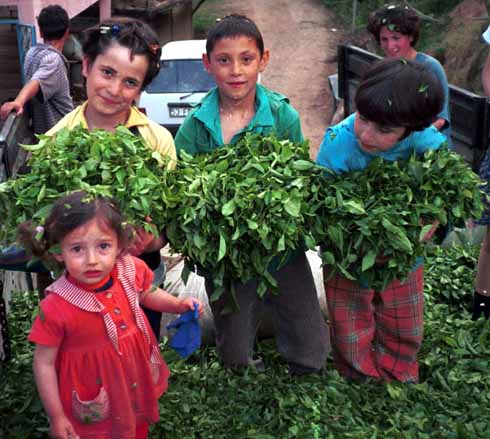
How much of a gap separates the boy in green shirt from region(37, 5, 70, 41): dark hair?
2.92 metres

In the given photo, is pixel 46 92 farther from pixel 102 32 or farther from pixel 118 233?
pixel 118 233

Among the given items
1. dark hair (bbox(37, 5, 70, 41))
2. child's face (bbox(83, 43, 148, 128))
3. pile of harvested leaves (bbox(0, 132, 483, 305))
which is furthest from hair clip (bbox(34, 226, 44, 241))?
dark hair (bbox(37, 5, 70, 41))

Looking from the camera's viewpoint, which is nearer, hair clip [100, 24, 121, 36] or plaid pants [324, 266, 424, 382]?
hair clip [100, 24, 121, 36]

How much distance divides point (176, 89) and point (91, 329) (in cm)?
948

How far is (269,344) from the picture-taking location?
437cm

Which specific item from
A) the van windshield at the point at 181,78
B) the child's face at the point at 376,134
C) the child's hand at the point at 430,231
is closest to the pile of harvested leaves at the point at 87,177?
the child's face at the point at 376,134

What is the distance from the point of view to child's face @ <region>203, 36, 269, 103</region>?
3.39m

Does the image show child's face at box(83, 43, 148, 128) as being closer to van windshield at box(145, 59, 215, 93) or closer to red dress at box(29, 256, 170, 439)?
red dress at box(29, 256, 170, 439)

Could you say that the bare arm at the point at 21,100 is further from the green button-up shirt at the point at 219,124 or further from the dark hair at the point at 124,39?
the green button-up shirt at the point at 219,124

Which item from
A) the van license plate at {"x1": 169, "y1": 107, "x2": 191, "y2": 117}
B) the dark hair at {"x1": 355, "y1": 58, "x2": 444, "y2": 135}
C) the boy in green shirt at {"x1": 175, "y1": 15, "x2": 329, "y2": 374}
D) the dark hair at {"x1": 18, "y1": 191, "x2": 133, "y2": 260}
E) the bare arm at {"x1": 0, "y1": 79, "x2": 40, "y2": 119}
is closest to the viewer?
the dark hair at {"x1": 18, "y1": 191, "x2": 133, "y2": 260}

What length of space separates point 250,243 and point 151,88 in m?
9.21

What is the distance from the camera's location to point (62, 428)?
2.77 m

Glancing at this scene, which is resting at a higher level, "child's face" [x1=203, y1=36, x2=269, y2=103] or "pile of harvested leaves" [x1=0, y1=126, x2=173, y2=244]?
"child's face" [x1=203, y1=36, x2=269, y2=103]

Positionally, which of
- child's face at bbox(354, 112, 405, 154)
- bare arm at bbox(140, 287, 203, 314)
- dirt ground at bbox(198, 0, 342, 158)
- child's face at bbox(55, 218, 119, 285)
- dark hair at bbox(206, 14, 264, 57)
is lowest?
dirt ground at bbox(198, 0, 342, 158)
